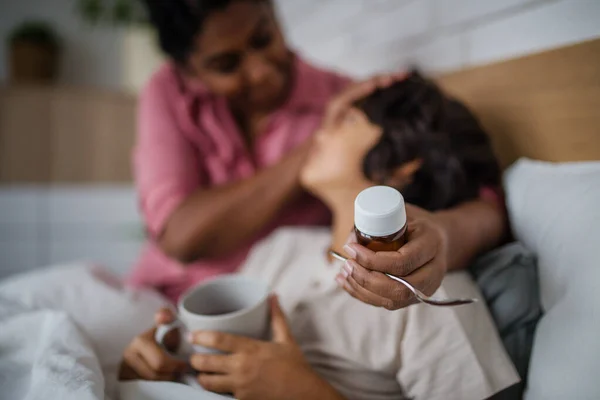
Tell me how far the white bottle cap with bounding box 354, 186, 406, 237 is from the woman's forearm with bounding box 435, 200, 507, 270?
13 cm

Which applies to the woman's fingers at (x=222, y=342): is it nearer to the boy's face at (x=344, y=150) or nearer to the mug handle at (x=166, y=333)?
the mug handle at (x=166, y=333)

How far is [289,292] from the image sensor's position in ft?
1.98

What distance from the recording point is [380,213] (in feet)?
0.99

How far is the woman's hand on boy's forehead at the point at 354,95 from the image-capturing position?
61cm

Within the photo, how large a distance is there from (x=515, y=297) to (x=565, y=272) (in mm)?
62

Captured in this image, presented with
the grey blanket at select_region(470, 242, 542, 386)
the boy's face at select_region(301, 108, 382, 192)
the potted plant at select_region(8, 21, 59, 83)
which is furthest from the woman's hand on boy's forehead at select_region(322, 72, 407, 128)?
the potted plant at select_region(8, 21, 59, 83)

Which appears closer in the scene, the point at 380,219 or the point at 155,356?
the point at 380,219

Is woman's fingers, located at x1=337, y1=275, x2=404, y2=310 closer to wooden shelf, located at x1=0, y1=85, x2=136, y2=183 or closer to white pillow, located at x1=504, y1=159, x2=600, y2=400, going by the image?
white pillow, located at x1=504, y1=159, x2=600, y2=400

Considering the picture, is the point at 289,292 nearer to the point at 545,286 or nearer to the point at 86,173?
the point at 545,286

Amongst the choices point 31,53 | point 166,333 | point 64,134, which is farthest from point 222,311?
point 31,53

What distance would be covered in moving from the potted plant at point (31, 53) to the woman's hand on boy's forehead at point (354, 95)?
5.85 feet

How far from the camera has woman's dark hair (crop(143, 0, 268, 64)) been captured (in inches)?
29.3

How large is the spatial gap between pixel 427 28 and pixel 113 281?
2.45 ft

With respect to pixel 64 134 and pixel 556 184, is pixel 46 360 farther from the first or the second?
pixel 64 134
